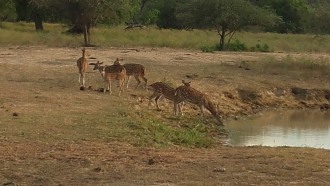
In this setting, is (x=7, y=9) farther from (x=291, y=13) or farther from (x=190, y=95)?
(x=190, y=95)

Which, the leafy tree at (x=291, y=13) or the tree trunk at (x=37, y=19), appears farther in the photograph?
the leafy tree at (x=291, y=13)

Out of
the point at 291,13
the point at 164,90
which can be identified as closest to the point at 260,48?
the point at 291,13

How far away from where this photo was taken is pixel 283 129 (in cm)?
1947

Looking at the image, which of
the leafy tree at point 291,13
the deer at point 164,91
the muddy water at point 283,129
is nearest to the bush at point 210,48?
the muddy water at point 283,129

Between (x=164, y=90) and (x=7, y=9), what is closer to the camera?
(x=164, y=90)

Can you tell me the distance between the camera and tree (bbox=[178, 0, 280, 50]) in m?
39.1

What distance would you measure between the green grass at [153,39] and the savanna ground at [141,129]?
410 inches

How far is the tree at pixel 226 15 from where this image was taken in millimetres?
39125

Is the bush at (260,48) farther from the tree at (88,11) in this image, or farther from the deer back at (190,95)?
the deer back at (190,95)

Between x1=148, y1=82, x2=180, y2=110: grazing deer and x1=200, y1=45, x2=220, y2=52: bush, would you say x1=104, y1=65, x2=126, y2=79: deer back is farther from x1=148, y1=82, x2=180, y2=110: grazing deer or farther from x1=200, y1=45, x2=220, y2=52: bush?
x1=200, y1=45, x2=220, y2=52: bush

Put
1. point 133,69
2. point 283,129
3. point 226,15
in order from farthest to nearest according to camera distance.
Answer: point 226,15 → point 133,69 → point 283,129

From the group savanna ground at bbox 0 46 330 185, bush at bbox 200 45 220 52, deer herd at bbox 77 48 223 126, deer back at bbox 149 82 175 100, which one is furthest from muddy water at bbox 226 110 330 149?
bush at bbox 200 45 220 52

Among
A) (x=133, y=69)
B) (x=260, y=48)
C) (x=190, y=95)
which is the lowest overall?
(x=260, y=48)

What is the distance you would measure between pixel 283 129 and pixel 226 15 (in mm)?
19888
